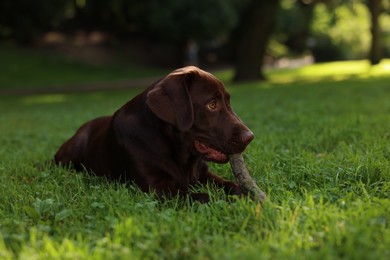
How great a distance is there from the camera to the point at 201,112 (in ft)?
11.5

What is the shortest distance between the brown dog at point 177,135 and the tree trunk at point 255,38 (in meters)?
17.2

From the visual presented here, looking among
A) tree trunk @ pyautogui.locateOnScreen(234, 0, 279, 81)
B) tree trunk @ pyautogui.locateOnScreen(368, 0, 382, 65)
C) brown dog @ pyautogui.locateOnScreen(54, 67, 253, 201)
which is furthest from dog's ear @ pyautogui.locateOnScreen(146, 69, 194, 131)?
tree trunk @ pyautogui.locateOnScreen(368, 0, 382, 65)

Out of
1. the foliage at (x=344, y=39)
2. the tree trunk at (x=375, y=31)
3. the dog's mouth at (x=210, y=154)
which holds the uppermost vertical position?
the dog's mouth at (x=210, y=154)

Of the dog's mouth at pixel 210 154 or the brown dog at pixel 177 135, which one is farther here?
the dog's mouth at pixel 210 154

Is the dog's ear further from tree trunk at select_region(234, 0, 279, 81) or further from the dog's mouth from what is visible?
tree trunk at select_region(234, 0, 279, 81)

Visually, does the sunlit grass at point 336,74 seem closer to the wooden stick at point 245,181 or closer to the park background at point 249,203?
the park background at point 249,203

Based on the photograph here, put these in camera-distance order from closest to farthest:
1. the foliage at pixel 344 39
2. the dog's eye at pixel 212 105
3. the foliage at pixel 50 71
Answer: the dog's eye at pixel 212 105
the foliage at pixel 50 71
the foliage at pixel 344 39

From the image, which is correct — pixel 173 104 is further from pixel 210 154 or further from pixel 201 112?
pixel 210 154

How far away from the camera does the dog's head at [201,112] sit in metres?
3.33

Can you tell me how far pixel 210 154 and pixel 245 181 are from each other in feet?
1.29

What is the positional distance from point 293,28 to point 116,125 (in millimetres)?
36920

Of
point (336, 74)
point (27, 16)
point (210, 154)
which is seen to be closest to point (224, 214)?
point (210, 154)

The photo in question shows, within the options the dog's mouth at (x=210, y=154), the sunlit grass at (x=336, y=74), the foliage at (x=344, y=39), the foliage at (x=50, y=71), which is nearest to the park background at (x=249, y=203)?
the dog's mouth at (x=210, y=154)

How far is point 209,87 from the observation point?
3.60 meters
